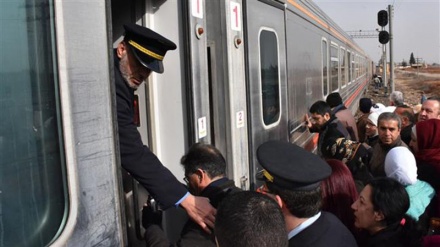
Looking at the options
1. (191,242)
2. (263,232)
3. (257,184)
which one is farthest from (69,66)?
(257,184)

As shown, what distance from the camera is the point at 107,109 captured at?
1586 millimetres

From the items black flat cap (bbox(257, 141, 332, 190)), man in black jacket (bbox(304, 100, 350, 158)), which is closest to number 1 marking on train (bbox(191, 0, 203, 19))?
black flat cap (bbox(257, 141, 332, 190))

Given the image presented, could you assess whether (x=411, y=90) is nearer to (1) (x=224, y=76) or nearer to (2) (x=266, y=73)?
(2) (x=266, y=73)

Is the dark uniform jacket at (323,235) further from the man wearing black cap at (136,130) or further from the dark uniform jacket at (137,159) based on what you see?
the dark uniform jacket at (137,159)

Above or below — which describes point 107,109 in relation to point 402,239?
above

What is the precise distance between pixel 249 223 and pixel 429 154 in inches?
87.7

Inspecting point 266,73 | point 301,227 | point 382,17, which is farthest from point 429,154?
point 382,17

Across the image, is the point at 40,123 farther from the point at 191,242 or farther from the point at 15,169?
the point at 191,242

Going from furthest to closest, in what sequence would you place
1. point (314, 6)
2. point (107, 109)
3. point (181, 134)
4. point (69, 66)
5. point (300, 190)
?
point (314, 6) < point (181, 134) < point (300, 190) < point (107, 109) < point (69, 66)

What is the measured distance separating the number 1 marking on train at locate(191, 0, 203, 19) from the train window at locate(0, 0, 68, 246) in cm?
108

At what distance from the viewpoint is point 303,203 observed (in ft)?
5.98

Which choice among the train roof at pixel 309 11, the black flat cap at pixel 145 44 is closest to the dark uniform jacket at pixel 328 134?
the train roof at pixel 309 11

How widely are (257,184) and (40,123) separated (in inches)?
84.1

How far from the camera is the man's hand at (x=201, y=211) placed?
1962 millimetres
